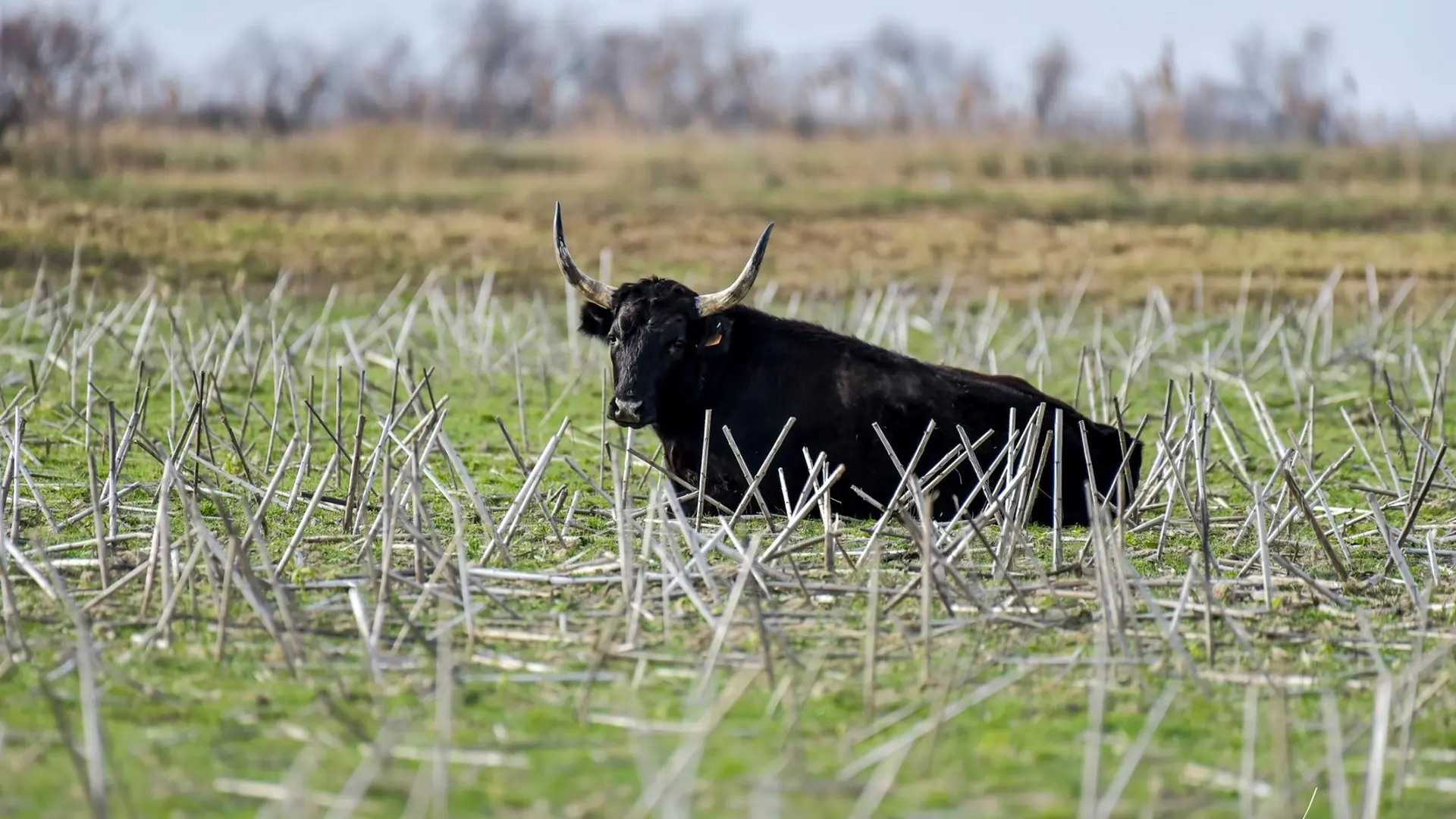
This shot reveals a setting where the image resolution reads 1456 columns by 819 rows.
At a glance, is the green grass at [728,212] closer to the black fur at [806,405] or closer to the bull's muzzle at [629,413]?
the black fur at [806,405]

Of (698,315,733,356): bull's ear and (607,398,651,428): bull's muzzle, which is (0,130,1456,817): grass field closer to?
(607,398,651,428): bull's muzzle

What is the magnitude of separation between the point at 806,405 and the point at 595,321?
1.41 meters

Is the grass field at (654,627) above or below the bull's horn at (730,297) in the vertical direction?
below

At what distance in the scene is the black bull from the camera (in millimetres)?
9500

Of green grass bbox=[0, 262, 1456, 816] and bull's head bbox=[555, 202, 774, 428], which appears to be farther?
bull's head bbox=[555, 202, 774, 428]

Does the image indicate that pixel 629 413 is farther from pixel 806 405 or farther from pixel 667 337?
pixel 806 405

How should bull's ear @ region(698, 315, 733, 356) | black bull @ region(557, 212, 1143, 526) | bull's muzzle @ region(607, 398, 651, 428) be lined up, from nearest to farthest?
1. bull's muzzle @ region(607, 398, 651, 428)
2. black bull @ region(557, 212, 1143, 526)
3. bull's ear @ region(698, 315, 733, 356)

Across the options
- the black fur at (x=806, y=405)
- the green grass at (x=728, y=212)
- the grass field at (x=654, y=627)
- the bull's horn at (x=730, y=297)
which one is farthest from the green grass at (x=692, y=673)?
the green grass at (x=728, y=212)

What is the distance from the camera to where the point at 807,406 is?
966cm

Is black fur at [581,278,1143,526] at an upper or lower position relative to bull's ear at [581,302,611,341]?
lower

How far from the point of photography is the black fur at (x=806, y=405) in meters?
9.51

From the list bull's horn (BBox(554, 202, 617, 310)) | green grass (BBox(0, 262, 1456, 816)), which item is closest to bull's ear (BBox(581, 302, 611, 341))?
bull's horn (BBox(554, 202, 617, 310))

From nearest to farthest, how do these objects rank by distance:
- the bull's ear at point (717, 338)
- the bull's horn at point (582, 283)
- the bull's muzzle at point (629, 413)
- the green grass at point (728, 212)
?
1. the bull's muzzle at point (629, 413)
2. the bull's ear at point (717, 338)
3. the bull's horn at point (582, 283)
4. the green grass at point (728, 212)

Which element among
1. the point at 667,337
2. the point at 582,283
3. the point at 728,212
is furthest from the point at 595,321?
the point at 728,212
